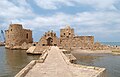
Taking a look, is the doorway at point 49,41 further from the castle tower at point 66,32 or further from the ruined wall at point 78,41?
the castle tower at point 66,32

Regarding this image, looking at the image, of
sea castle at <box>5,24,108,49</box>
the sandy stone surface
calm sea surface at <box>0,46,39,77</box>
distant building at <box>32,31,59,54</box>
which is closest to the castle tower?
sea castle at <box>5,24,108,49</box>

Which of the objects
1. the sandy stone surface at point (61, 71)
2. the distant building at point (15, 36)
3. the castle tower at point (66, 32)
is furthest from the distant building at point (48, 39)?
the sandy stone surface at point (61, 71)

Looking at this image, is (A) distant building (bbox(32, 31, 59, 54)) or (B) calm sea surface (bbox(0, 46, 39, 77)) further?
(A) distant building (bbox(32, 31, 59, 54))

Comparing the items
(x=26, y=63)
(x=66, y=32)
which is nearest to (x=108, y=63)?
(x=26, y=63)

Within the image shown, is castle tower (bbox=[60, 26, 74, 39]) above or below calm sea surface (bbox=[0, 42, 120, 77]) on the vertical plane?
above

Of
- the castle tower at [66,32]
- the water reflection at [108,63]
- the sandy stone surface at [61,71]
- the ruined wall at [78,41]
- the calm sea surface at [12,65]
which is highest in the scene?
the castle tower at [66,32]

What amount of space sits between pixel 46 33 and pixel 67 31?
826 cm

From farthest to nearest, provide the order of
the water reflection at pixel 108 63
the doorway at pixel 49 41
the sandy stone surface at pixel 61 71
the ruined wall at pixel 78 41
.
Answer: the doorway at pixel 49 41
the ruined wall at pixel 78 41
the water reflection at pixel 108 63
the sandy stone surface at pixel 61 71

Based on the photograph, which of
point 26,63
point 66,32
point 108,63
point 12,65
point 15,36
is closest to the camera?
point 12,65

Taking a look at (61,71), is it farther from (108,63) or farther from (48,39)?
(48,39)

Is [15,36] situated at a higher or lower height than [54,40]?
higher

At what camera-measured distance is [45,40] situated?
5556cm

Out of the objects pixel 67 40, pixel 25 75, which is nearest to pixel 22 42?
pixel 67 40

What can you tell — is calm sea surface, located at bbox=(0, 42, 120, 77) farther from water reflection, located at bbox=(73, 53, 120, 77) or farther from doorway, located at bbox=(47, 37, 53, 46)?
doorway, located at bbox=(47, 37, 53, 46)
